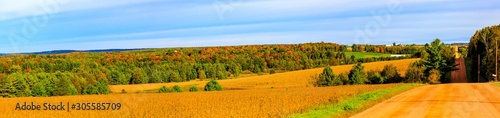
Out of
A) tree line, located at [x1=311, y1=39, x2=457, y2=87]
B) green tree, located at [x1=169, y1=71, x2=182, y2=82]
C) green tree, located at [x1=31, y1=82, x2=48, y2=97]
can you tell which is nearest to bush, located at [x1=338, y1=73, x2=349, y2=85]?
tree line, located at [x1=311, y1=39, x2=457, y2=87]

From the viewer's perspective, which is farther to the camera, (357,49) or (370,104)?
(357,49)

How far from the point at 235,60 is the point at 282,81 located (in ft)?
123

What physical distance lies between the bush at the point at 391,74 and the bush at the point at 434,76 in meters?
7.69

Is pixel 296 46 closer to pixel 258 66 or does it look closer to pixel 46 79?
pixel 258 66

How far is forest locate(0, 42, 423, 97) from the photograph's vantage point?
83.4m

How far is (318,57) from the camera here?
143m

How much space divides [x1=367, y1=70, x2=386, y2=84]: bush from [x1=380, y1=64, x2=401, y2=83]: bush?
47.7 inches

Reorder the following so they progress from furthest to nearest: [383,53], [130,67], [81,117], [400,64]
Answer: [383,53] < [130,67] < [400,64] < [81,117]

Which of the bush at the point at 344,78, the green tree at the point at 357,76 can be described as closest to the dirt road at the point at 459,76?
the green tree at the point at 357,76

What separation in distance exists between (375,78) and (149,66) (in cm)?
6530

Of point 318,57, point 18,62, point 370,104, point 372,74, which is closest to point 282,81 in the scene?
point 372,74

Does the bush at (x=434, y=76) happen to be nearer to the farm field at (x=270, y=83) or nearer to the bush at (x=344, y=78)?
the farm field at (x=270, y=83)

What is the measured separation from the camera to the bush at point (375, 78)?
8524cm

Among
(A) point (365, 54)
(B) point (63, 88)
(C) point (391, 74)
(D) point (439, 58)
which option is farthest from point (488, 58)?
(A) point (365, 54)
